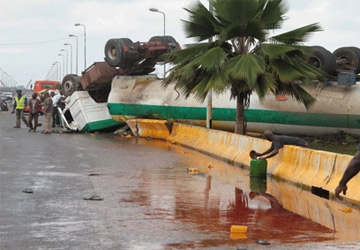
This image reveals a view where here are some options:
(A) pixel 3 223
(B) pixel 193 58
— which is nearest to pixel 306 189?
(A) pixel 3 223

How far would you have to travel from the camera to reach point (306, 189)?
14.0 metres

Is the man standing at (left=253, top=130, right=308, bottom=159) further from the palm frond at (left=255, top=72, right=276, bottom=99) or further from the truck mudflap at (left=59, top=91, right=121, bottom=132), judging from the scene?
the truck mudflap at (left=59, top=91, right=121, bottom=132)

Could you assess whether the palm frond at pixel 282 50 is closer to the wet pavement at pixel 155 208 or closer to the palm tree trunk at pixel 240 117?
the palm tree trunk at pixel 240 117

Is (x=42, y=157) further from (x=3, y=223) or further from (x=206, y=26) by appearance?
(x=3, y=223)


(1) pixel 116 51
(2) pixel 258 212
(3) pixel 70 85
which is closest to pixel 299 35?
(2) pixel 258 212

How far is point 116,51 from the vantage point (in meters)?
30.8

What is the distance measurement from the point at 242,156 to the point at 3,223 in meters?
9.96

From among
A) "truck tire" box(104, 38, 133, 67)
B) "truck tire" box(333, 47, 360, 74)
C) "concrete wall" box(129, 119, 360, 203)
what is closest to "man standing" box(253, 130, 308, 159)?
"concrete wall" box(129, 119, 360, 203)

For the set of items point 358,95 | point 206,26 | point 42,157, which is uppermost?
point 206,26

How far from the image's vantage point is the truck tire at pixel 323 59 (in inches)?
857

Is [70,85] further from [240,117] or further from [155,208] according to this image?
[155,208]

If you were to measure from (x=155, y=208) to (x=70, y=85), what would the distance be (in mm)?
24505

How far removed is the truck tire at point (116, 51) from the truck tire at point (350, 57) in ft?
33.6

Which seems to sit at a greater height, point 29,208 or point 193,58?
point 193,58
